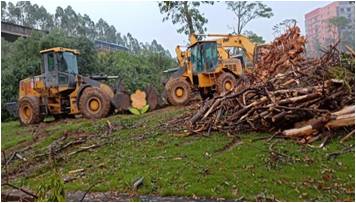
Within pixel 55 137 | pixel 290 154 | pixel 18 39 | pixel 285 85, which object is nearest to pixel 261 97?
pixel 285 85

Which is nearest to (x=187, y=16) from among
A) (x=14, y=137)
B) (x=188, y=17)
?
(x=188, y=17)

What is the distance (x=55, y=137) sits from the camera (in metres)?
10.2

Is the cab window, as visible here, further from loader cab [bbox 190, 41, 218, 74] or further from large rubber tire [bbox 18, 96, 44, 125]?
loader cab [bbox 190, 41, 218, 74]

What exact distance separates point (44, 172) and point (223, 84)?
23.1 ft

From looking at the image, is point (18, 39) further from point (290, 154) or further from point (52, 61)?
point (290, 154)

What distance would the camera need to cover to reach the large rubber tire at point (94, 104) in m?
13.3

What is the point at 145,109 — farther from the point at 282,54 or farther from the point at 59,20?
the point at 59,20

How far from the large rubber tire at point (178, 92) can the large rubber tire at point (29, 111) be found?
3.72 m

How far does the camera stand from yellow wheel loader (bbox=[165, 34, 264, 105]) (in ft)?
45.7

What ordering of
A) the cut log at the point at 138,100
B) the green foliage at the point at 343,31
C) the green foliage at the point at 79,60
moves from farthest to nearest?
the green foliage at the point at 79,60
the cut log at the point at 138,100
the green foliage at the point at 343,31

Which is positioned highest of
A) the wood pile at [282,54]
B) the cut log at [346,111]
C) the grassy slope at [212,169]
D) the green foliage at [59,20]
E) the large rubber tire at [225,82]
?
the green foliage at [59,20]

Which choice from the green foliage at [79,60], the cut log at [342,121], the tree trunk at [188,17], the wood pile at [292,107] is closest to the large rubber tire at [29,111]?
the green foliage at [79,60]

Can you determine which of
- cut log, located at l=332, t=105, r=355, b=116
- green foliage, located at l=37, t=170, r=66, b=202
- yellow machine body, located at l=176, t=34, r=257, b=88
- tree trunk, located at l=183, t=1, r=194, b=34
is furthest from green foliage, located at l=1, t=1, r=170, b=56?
green foliage, located at l=37, t=170, r=66, b=202

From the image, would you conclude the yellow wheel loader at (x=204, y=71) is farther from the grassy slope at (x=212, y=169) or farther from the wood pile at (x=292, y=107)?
the grassy slope at (x=212, y=169)
